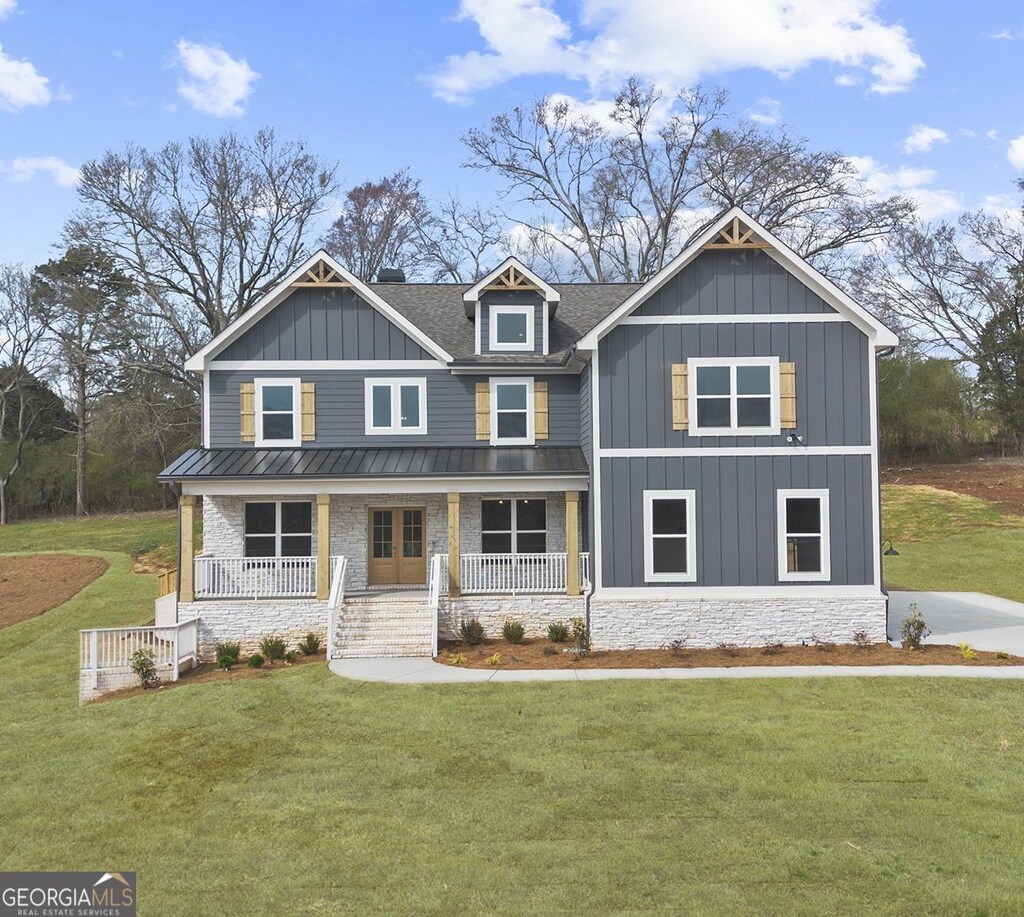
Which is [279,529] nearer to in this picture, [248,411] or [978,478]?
[248,411]

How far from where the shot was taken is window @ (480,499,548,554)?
1753 cm

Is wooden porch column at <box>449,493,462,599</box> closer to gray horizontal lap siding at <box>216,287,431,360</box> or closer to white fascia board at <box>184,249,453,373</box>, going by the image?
A: white fascia board at <box>184,249,453,373</box>

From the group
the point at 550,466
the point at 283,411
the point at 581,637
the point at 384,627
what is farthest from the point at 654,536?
the point at 283,411

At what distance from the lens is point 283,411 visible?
17.3 m

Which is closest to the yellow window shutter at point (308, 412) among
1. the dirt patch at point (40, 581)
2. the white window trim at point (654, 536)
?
the white window trim at point (654, 536)

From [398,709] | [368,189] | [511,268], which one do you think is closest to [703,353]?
[511,268]

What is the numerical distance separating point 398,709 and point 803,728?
5.80m

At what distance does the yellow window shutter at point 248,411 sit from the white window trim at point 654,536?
9.32 meters

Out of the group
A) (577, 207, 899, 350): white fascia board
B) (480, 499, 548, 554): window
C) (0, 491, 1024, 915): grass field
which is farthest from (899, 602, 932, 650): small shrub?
(480, 499, 548, 554): window

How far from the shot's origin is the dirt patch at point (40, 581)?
21703 mm

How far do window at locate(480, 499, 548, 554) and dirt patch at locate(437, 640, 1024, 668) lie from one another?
10.2 feet

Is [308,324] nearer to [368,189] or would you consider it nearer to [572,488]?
[572,488]

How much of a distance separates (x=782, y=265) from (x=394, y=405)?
30.4 feet

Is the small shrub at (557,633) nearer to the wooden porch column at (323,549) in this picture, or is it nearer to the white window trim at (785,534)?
the white window trim at (785,534)
